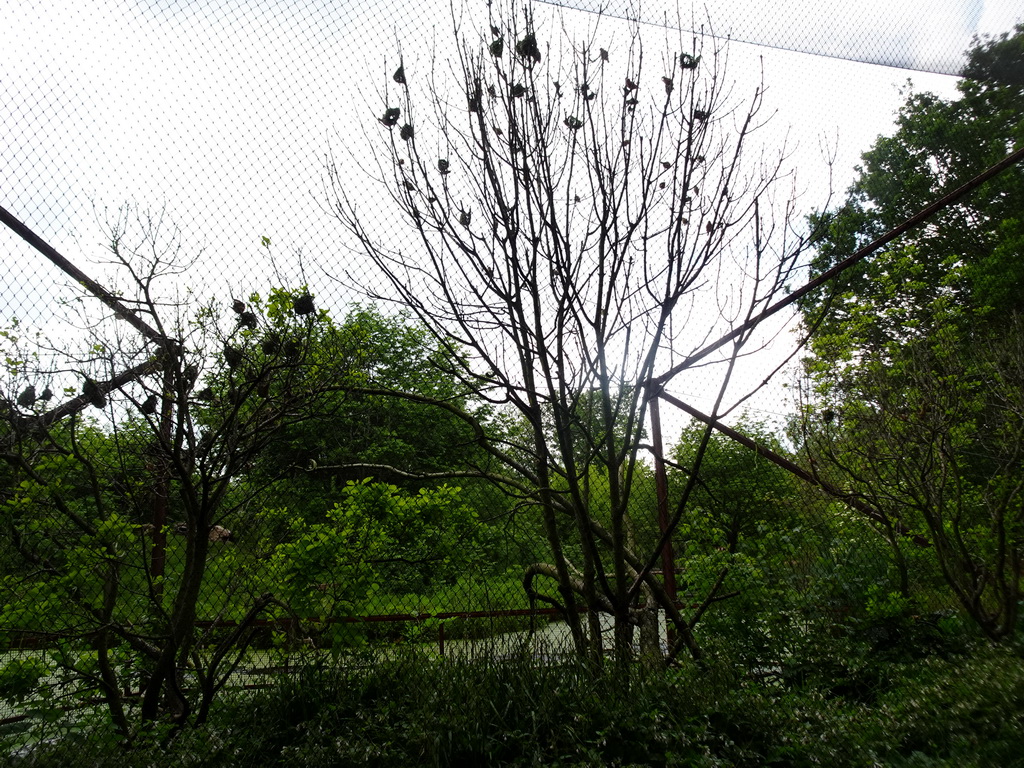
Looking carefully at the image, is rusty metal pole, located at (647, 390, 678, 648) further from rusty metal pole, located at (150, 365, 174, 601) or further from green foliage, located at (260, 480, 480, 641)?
rusty metal pole, located at (150, 365, 174, 601)

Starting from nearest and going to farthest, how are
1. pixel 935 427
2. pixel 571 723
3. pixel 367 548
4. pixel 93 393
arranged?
1. pixel 571 723
2. pixel 93 393
3. pixel 367 548
4. pixel 935 427

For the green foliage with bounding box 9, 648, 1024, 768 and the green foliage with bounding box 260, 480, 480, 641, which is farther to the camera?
the green foliage with bounding box 260, 480, 480, 641

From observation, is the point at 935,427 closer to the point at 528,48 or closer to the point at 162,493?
the point at 528,48

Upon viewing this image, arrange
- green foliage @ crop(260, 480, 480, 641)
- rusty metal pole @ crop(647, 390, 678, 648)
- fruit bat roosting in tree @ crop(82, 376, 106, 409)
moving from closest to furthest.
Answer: fruit bat roosting in tree @ crop(82, 376, 106, 409)
green foliage @ crop(260, 480, 480, 641)
rusty metal pole @ crop(647, 390, 678, 648)

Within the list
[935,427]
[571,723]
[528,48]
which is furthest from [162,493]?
[935,427]

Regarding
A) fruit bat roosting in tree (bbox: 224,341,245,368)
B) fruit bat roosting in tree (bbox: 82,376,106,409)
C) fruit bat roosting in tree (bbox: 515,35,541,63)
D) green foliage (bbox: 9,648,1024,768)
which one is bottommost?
green foliage (bbox: 9,648,1024,768)

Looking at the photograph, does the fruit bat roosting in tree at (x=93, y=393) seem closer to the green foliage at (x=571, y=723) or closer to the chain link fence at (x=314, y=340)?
the chain link fence at (x=314, y=340)

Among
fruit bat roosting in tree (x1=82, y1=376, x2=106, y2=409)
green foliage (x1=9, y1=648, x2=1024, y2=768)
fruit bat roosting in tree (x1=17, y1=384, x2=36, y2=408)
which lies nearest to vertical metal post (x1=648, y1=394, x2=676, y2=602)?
green foliage (x1=9, y1=648, x2=1024, y2=768)

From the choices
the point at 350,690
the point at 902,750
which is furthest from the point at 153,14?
the point at 902,750

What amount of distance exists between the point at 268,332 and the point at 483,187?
2.81ft

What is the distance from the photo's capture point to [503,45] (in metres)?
2.28

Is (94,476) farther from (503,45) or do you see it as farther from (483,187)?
(503,45)

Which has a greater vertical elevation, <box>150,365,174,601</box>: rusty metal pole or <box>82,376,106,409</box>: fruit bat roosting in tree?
<box>82,376,106,409</box>: fruit bat roosting in tree

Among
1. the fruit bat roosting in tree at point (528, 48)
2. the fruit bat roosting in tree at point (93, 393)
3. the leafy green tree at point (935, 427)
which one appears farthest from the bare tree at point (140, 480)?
the leafy green tree at point (935, 427)
